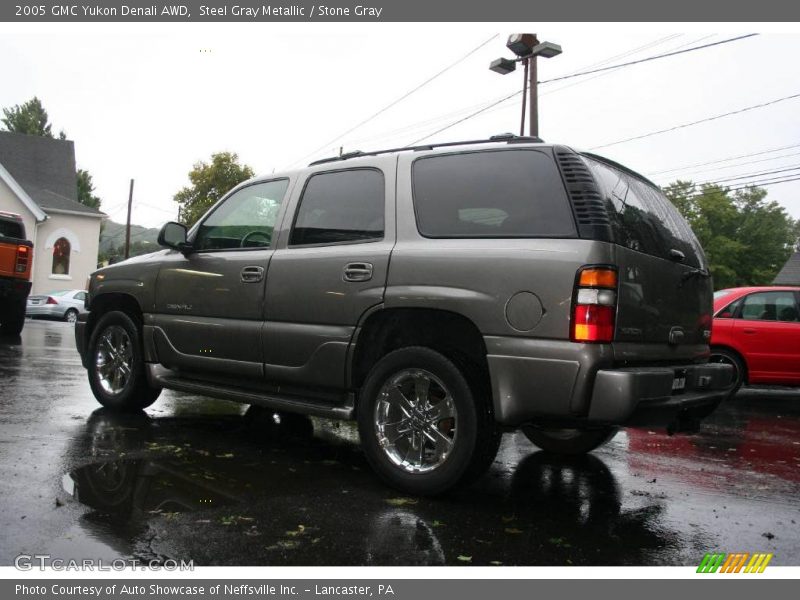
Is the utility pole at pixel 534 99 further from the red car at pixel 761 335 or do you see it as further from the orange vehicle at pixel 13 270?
the orange vehicle at pixel 13 270

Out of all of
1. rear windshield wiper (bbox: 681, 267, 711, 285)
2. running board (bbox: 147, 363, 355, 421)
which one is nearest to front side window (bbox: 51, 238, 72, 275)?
running board (bbox: 147, 363, 355, 421)

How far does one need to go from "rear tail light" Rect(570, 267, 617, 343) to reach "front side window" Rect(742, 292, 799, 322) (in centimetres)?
716

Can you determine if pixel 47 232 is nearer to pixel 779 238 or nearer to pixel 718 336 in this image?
pixel 718 336

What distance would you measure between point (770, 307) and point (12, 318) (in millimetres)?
13154

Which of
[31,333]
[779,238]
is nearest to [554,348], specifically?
[31,333]

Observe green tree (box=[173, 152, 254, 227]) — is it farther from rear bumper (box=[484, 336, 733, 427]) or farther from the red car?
rear bumper (box=[484, 336, 733, 427])

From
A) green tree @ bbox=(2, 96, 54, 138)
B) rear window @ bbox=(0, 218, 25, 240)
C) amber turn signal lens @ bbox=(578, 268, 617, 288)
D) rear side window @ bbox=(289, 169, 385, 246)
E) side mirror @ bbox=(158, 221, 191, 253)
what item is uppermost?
green tree @ bbox=(2, 96, 54, 138)

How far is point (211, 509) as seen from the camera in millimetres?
3463

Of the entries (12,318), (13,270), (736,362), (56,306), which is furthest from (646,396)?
(56,306)

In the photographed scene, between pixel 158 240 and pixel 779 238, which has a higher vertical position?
pixel 779 238

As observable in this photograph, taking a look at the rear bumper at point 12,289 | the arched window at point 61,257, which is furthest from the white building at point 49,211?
the rear bumper at point 12,289

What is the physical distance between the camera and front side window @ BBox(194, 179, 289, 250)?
5.04 meters

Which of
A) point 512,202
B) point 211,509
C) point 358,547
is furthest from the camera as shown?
point 512,202
